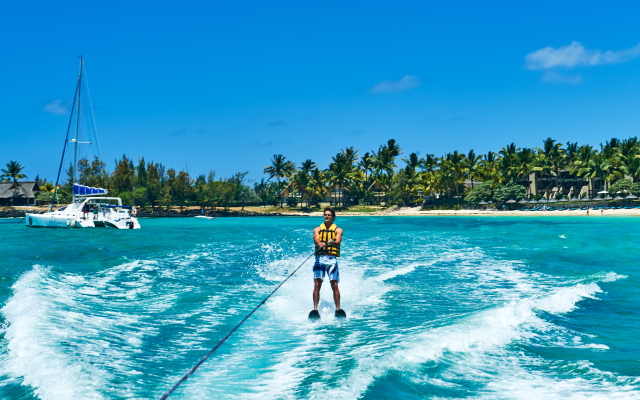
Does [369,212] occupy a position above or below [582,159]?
below

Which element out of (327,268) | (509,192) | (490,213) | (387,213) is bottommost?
(490,213)

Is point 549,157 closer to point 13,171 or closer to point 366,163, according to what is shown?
point 366,163

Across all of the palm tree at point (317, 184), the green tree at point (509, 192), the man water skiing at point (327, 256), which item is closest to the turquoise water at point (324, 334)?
the man water skiing at point (327, 256)

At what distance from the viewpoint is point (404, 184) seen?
85812mm

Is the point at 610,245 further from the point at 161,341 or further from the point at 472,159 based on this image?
the point at 472,159

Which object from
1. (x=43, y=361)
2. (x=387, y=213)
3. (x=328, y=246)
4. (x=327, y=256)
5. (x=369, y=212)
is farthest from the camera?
(x=369, y=212)

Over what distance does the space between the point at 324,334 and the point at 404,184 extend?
263 feet

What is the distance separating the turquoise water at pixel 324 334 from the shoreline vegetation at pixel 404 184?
67467 millimetres

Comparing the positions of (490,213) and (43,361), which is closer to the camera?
(43,361)

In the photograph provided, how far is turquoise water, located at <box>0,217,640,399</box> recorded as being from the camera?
5160mm

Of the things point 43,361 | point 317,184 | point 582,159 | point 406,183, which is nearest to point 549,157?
point 582,159

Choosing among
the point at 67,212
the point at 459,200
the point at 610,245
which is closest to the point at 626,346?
the point at 610,245

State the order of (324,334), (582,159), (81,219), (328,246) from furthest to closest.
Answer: (582,159) → (81,219) → (328,246) → (324,334)

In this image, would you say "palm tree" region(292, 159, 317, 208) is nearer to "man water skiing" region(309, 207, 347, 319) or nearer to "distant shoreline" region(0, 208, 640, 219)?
"distant shoreline" region(0, 208, 640, 219)
